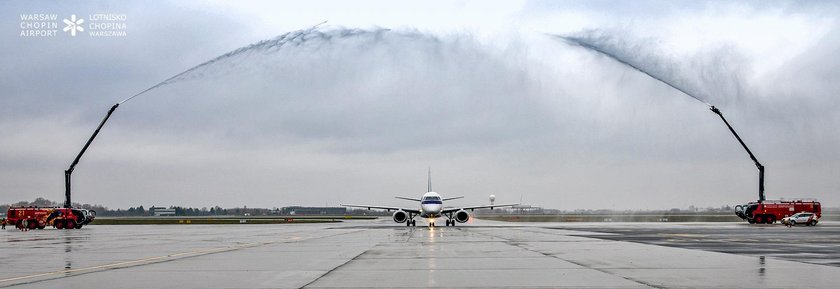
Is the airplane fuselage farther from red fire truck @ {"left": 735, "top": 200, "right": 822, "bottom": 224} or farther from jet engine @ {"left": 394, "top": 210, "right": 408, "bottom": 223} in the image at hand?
red fire truck @ {"left": 735, "top": 200, "right": 822, "bottom": 224}

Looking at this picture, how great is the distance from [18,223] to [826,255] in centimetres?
6920

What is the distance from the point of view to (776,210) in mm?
70562

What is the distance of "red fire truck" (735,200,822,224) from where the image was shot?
230 ft

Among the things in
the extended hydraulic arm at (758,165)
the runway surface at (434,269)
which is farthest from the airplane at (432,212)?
the runway surface at (434,269)

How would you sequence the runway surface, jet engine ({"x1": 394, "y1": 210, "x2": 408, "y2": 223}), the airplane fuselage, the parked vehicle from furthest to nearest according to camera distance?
jet engine ({"x1": 394, "y1": 210, "x2": 408, "y2": 223}), the airplane fuselage, the parked vehicle, the runway surface

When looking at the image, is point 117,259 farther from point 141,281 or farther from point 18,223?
Answer: point 18,223

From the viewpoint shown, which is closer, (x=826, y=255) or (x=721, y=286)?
(x=721, y=286)

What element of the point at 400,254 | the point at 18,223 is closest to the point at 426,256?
the point at 400,254

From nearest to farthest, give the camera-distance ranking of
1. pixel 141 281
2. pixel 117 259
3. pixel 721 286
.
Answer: pixel 721 286
pixel 141 281
pixel 117 259

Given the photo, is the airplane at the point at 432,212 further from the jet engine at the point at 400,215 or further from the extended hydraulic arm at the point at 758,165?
the extended hydraulic arm at the point at 758,165

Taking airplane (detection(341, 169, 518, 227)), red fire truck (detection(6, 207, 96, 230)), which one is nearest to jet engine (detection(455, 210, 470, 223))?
airplane (detection(341, 169, 518, 227))

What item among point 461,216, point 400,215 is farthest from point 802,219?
point 400,215

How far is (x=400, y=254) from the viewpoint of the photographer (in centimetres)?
2553

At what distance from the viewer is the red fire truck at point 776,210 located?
230 feet
